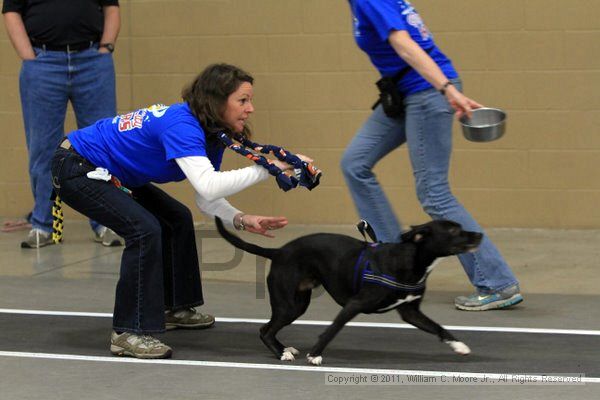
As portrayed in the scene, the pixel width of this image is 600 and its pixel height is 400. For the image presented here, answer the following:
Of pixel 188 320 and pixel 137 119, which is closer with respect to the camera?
pixel 137 119

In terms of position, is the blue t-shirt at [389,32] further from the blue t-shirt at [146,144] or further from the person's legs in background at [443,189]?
the blue t-shirt at [146,144]

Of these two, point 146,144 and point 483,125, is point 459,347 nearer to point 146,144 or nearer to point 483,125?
point 483,125

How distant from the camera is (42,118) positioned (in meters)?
8.63

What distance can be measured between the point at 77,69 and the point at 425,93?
130 inches

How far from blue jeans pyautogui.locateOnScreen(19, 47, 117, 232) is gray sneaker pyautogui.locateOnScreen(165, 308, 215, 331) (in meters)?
2.74

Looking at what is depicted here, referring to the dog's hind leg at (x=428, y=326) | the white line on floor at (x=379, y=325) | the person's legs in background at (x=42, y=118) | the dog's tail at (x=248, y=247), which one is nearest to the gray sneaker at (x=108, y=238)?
the person's legs in background at (x=42, y=118)

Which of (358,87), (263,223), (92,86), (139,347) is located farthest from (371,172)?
(92,86)

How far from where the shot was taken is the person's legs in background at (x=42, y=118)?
336 inches

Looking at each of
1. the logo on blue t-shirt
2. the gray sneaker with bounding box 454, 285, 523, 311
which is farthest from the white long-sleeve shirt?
the gray sneaker with bounding box 454, 285, 523, 311

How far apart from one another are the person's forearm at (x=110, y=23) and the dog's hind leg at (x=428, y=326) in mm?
4089

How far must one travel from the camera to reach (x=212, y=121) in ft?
18.0

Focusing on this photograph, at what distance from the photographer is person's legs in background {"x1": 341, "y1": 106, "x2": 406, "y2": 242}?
6.39m

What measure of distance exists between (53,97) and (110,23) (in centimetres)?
70

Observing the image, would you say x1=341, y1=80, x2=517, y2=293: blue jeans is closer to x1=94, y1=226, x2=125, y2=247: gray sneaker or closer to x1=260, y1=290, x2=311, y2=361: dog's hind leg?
x1=260, y1=290, x2=311, y2=361: dog's hind leg
